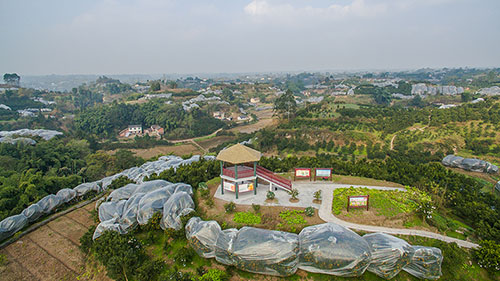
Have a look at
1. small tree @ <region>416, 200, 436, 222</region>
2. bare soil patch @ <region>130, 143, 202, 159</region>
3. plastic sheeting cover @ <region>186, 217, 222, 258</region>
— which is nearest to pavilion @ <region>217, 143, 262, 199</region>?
plastic sheeting cover @ <region>186, 217, 222, 258</region>

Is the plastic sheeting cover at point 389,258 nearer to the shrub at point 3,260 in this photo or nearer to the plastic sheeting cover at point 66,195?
the shrub at point 3,260

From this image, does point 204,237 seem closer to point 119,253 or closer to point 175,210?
point 175,210

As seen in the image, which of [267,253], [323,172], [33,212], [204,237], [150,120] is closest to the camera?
[267,253]

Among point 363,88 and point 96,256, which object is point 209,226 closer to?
point 96,256

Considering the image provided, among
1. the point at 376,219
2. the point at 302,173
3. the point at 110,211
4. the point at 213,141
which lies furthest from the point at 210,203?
the point at 213,141

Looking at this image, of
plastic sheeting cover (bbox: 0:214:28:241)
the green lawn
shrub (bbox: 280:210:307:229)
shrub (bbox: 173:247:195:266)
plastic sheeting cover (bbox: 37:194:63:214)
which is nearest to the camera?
shrub (bbox: 173:247:195:266)

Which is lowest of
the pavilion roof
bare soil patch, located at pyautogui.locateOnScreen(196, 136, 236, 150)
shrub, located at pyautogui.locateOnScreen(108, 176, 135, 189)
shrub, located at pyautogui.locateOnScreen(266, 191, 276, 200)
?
bare soil patch, located at pyautogui.locateOnScreen(196, 136, 236, 150)

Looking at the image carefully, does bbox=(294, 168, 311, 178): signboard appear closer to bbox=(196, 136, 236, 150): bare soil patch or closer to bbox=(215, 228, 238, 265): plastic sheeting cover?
bbox=(215, 228, 238, 265): plastic sheeting cover
